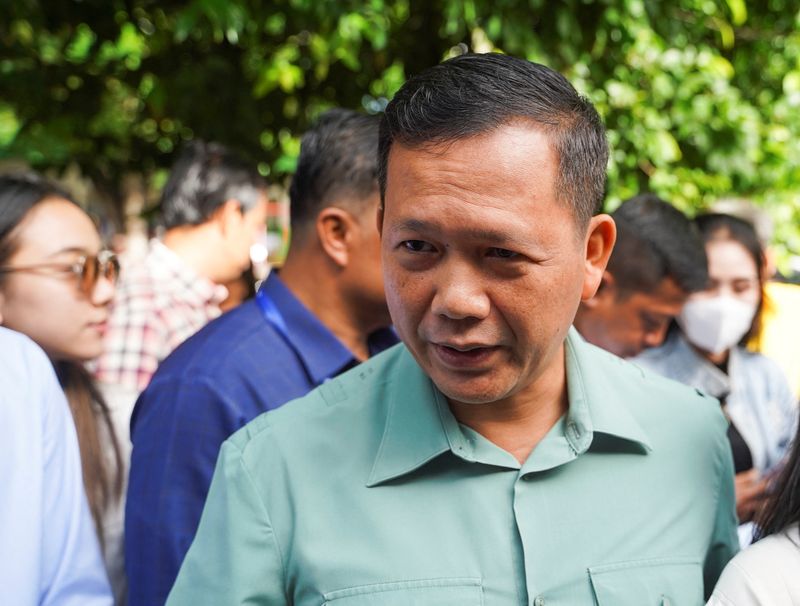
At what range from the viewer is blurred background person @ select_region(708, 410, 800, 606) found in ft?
5.10

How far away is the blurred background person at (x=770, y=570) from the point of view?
5.10ft

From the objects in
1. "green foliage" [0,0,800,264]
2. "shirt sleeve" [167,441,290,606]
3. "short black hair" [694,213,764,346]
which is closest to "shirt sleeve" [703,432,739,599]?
"shirt sleeve" [167,441,290,606]

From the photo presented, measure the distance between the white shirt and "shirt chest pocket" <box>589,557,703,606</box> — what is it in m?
0.04

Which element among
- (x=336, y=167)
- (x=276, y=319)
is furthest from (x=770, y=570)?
(x=336, y=167)

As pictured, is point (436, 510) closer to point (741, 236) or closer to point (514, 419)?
point (514, 419)

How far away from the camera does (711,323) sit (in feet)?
12.4

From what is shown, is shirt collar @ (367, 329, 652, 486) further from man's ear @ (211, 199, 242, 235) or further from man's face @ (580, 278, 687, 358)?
man's ear @ (211, 199, 242, 235)

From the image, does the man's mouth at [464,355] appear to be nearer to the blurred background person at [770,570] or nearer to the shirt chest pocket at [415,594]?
the shirt chest pocket at [415,594]

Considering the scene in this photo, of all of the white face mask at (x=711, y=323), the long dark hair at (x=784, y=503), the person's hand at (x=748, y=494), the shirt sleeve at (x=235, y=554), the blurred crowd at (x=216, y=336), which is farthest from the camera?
the white face mask at (x=711, y=323)

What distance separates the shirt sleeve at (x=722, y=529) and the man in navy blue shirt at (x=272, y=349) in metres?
0.97

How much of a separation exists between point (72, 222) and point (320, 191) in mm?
777

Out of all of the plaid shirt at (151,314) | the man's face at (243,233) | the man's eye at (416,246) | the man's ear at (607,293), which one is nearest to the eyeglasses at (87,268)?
the plaid shirt at (151,314)

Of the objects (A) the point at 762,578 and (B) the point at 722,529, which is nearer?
(A) the point at 762,578

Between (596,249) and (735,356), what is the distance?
2.45 meters
